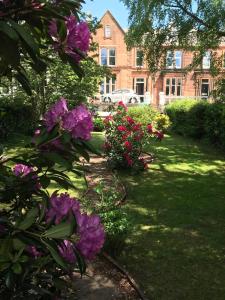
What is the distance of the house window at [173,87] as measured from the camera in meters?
46.5

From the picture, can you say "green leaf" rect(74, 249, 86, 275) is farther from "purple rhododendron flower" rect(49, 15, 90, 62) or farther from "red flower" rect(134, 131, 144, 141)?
"red flower" rect(134, 131, 144, 141)

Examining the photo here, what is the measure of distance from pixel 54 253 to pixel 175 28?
15111mm

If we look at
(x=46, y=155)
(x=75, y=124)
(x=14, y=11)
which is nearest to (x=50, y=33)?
(x=14, y=11)

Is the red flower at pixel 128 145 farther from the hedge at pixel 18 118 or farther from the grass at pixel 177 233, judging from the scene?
the hedge at pixel 18 118

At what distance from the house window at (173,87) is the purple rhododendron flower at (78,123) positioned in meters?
45.9

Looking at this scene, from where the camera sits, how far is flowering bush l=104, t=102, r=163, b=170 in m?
9.86

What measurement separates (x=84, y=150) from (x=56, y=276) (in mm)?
728

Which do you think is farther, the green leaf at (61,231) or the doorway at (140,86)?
the doorway at (140,86)

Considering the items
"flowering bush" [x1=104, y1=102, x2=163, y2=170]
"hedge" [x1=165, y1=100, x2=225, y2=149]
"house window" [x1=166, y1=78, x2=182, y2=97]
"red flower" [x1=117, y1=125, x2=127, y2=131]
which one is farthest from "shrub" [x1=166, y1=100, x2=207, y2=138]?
"house window" [x1=166, y1=78, x2=182, y2=97]

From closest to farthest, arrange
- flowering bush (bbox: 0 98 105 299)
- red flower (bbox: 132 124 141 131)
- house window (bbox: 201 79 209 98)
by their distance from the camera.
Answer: flowering bush (bbox: 0 98 105 299), red flower (bbox: 132 124 141 131), house window (bbox: 201 79 209 98)

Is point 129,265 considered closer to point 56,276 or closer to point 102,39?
point 56,276

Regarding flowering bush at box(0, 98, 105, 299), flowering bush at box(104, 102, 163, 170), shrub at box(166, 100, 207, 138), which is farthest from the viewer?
shrub at box(166, 100, 207, 138)

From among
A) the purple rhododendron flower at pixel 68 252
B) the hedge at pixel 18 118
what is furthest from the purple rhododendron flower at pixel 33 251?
the hedge at pixel 18 118

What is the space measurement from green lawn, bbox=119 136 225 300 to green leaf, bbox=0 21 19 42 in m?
3.30
